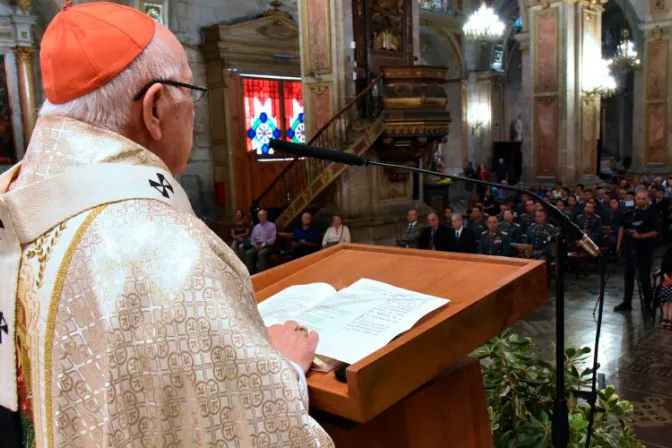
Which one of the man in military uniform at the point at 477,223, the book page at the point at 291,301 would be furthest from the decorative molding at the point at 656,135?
the book page at the point at 291,301

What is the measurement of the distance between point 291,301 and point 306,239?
26.0 ft

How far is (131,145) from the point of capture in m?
1.23

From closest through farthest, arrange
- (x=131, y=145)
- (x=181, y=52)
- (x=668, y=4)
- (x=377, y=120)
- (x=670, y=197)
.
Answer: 1. (x=131, y=145)
2. (x=181, y=52)
3. (x=377, y=120)
4. (x=670, y=197)
5. (x=668, y=4)

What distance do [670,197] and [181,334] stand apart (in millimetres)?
14107

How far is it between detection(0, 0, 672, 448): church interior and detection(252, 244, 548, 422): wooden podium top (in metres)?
0.98

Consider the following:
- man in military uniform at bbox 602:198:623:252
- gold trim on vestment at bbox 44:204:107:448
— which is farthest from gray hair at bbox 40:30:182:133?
man in military uniform at bbox 602:198:623:252

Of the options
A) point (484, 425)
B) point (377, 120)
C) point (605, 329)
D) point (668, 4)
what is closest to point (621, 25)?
point (668, 4)

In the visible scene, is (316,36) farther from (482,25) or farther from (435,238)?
(482,25)

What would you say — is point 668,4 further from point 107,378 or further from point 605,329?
point 107,378

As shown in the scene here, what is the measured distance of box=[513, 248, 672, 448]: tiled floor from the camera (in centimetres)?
475

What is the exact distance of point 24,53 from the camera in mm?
11398

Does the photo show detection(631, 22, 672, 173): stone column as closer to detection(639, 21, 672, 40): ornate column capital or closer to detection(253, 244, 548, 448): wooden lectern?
detection(639, 21, 672, 40): ornate column capital

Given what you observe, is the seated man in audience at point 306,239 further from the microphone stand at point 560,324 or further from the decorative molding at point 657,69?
the decorative molding at point 657,69

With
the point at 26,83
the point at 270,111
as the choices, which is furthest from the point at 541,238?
the point at 26,83
